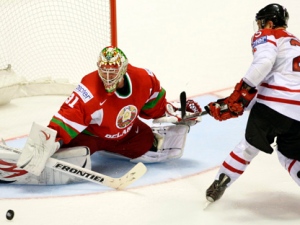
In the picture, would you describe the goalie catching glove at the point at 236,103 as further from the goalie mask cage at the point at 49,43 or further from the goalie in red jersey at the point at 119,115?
the goalie mask cage at the point at 49,43

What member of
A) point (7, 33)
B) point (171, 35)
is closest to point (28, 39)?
point (7, 33)

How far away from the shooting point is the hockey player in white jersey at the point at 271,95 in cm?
321

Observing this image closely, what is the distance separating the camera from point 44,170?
3.62 meters

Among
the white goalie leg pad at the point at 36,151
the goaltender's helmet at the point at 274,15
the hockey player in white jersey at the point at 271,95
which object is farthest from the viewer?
the white goalie leg pad at the point at 36,151

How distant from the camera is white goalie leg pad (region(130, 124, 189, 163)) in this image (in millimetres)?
3953

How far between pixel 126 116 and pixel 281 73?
0.83 meters

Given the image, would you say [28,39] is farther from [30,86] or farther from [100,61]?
[100,61]

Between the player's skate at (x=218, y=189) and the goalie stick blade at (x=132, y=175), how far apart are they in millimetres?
354

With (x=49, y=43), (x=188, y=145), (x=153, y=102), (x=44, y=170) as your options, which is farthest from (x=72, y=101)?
(x=49, y=43)

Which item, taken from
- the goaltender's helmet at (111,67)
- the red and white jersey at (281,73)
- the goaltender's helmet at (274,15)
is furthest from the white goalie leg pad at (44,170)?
the goaltender's helmet at (274,15)

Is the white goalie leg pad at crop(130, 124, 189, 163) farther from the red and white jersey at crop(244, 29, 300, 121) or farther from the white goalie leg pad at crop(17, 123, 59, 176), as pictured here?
the red and white jersey at crop(244, 29, 300, 121)

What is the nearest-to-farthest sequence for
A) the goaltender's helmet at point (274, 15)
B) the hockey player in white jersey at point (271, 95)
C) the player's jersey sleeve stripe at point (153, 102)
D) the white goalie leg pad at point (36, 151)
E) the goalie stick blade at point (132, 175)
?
the hockey player in white jersey at point (271, 95) < the goaltender's helmet at point (274, 15) < the white goalie leg pad at point (36, 151) < the goalie stick blade at point (132, 175) < the player's jersey sleeve stripe at point (153, 102)

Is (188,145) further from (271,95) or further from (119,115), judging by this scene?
(271,95)

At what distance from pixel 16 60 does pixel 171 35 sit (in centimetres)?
134
